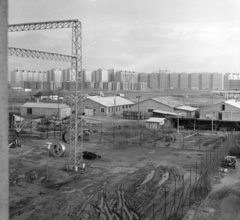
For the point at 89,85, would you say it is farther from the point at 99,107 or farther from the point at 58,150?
the point at 58,150

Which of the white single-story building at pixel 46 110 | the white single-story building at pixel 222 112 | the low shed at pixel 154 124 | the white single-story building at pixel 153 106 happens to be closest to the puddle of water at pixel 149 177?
the low shed at pixel 154 124

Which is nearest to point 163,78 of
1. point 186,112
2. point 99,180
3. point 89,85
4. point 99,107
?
point 89,85

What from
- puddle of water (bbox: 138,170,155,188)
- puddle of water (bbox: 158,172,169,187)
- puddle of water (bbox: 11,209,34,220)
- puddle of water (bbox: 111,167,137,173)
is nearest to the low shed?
puddle of water (bbox: 111,167,137,173)

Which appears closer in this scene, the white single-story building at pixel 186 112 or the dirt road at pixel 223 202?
the dirt road at pixel 223 202

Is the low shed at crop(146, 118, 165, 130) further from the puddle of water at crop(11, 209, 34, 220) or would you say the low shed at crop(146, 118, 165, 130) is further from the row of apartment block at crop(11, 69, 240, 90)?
the row of apartment block at crop(11, 69, 240, 90)

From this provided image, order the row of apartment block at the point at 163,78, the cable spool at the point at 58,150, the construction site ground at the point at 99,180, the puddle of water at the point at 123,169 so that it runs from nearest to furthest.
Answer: the construction site ground at the point at 99,180, the puddle of water at the point at 123,169, the cable spool at the point at 58,150, the row of apartment block at the point at 163,78

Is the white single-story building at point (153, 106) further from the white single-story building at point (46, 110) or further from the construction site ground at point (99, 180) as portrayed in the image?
the construction site ground at point (99, 180)

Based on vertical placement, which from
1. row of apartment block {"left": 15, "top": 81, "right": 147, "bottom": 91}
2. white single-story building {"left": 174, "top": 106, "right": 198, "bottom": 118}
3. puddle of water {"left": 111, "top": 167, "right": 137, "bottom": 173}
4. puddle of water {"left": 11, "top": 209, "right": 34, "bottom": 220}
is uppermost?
row of apartment block {"left": 15, "top": 81, "right": 147, "bottom": 91}

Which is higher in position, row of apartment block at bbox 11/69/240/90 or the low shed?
row of apartment block at bbox 11/69/240/90
